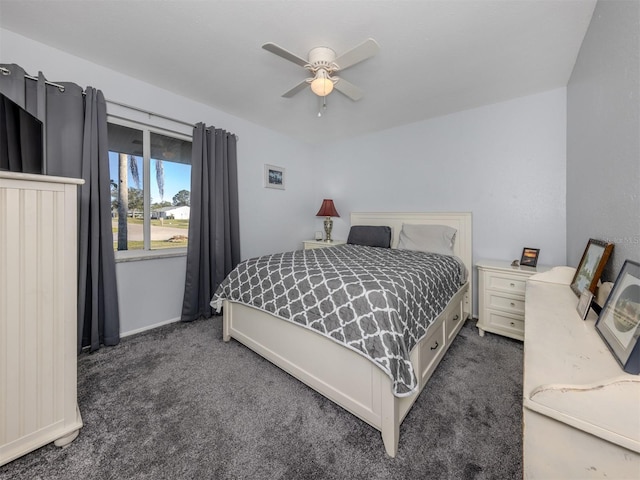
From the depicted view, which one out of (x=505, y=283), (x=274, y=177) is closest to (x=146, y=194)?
(x=274, y=177)

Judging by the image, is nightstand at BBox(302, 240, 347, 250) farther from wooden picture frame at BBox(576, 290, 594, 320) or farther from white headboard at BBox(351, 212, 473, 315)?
wooden picture frame at BBox(576, 290, 594, 320)

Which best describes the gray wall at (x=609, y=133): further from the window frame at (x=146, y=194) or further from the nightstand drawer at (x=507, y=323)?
the window frame at (x=146, y=194)

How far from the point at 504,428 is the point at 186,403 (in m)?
1.79

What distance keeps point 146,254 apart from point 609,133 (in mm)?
3455

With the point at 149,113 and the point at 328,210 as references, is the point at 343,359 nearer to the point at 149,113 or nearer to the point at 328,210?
the point at 328,210

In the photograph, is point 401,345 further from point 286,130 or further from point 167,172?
point 286,130

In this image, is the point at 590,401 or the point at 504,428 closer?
the point at 590,401

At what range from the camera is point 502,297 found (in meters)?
2.30

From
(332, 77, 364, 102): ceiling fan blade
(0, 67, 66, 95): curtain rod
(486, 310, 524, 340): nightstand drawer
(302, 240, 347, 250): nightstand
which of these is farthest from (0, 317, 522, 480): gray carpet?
(332, 77, 364, 102): ceiling fan blade

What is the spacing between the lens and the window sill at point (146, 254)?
7.67 feet

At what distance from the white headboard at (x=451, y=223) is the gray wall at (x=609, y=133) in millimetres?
907

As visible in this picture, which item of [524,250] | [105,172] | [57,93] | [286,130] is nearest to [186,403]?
[105,172]

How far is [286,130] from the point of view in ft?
11.6

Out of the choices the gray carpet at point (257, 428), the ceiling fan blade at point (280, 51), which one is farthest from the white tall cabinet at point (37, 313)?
the ceiling fan blade at point (280, 51)
